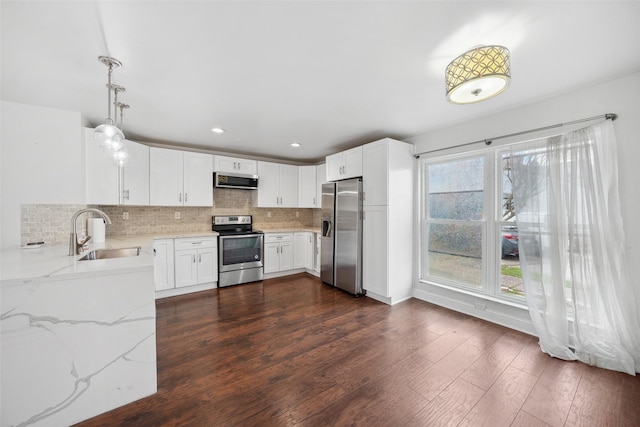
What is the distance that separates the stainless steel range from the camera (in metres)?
4.05

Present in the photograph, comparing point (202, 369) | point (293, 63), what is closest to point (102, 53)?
point (293, 63)

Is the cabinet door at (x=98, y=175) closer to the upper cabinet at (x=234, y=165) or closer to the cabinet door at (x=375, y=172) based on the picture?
the upper cabinet at (x=234, y=165)

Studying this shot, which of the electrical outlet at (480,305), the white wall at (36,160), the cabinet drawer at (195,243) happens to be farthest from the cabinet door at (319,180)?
the white wall at (36,160)

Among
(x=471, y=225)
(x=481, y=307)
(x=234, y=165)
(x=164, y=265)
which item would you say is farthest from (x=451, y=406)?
(x=234, y=165)

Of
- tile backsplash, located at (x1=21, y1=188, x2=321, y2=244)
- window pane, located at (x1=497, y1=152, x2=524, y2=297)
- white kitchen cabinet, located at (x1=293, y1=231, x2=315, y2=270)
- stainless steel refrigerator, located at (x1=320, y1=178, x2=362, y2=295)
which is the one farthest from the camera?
white kitchen cabinet, located at (x1=293, y1=231, x2=315, y2=270)

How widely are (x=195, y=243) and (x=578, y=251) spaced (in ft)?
15.0

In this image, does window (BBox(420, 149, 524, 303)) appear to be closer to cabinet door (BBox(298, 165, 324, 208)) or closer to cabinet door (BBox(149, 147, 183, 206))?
cabinet door (BBox(298, 165, 324, 208))

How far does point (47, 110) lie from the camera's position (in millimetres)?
2596

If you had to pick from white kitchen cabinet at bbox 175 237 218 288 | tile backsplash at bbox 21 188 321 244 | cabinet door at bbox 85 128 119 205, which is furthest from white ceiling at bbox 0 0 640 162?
white kitchen cabinet at bbox 175 237 218 288

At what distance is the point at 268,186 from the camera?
4.81 metres

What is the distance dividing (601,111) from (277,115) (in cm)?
303

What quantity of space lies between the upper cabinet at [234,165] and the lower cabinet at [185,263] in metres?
1.26

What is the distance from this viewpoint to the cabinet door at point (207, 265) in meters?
3.86

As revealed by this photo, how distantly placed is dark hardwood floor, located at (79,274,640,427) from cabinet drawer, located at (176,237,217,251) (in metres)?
1.05
